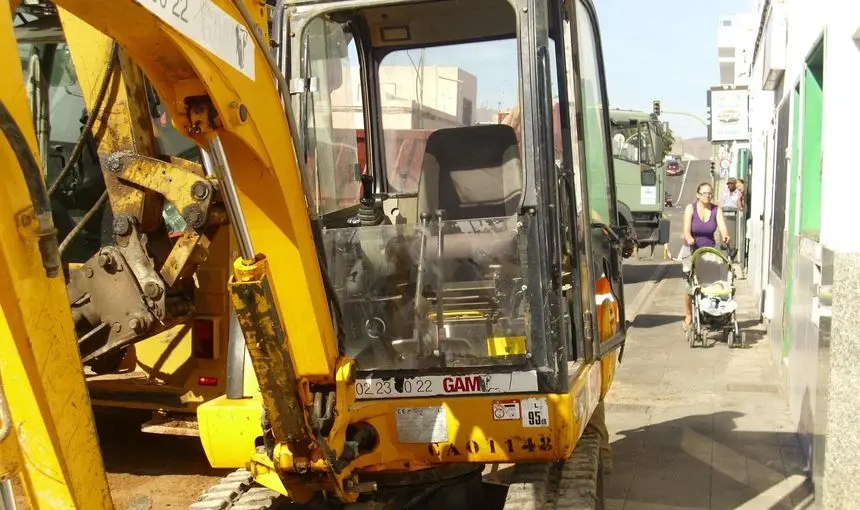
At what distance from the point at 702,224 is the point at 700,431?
4888mm

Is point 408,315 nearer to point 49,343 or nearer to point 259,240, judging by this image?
point 259,240

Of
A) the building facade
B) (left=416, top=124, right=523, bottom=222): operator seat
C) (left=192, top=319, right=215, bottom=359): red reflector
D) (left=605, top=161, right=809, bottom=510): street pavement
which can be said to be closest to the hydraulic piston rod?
(left=416, top=124, right=523, bottom=222): operator seat

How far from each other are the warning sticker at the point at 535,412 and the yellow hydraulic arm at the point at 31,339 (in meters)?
2.12

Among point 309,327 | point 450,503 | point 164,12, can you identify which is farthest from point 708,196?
point 164,12

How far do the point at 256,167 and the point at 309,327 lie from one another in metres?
0.63

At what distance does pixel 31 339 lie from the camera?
6.07ft

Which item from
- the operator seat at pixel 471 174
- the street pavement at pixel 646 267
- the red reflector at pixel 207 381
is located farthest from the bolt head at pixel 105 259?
the street pavement at pixel 646 267

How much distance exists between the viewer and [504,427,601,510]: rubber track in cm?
390

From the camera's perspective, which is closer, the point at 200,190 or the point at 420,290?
the point at 420,290

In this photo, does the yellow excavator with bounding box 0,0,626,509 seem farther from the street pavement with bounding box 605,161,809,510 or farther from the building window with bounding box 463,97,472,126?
the street pavement with bounding box 605,161,809,510

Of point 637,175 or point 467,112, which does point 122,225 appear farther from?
point 637,175

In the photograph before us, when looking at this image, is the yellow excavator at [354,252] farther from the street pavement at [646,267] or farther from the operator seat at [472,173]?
the street pavement at [646,267]

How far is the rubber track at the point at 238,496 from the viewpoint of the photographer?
4086 millimetres

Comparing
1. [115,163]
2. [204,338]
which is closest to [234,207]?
[115,163]
